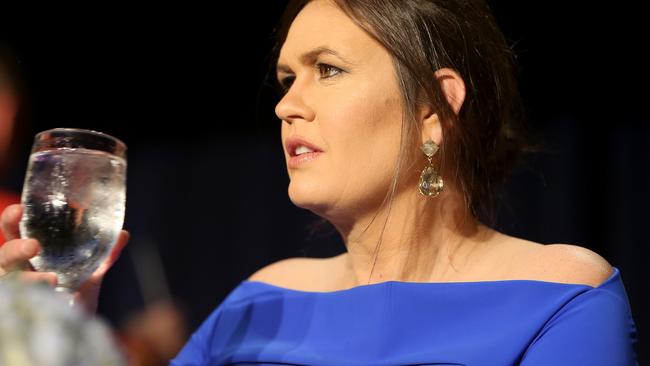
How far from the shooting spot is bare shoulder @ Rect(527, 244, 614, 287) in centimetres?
119

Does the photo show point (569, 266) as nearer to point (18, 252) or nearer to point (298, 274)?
point (298, 274)

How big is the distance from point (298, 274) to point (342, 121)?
0.41 metres

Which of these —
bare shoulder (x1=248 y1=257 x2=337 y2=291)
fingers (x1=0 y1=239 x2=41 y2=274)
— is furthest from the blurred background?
fingers (x1=0 y1=239 x2=41 y2=274)

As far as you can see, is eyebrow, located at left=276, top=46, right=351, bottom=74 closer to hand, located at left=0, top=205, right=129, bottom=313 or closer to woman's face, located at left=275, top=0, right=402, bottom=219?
woman's face, located at left=275, top=0, right=402, bottom=219

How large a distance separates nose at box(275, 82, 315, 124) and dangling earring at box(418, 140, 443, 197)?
21 cm

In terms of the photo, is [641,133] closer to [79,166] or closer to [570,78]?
[570,78]

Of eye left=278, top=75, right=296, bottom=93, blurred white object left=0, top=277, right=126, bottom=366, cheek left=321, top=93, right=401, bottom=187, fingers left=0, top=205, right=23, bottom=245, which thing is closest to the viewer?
blurred white object left=0, top=277, right=126, bottom=366

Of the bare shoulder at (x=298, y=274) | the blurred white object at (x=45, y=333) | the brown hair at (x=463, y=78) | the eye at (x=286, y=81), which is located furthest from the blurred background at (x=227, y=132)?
the blurred white object at (x=45, y=333)

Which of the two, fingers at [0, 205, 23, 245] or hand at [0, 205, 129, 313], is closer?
hand at [0, 205, 129, 313]

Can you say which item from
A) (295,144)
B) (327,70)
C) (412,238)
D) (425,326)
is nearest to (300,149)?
(295,144)

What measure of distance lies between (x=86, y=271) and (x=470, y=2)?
86 cm

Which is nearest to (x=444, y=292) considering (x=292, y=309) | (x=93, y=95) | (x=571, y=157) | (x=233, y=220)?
(x=292, y=309)

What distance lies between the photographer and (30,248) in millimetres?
907

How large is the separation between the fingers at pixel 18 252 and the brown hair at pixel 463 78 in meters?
0.62
